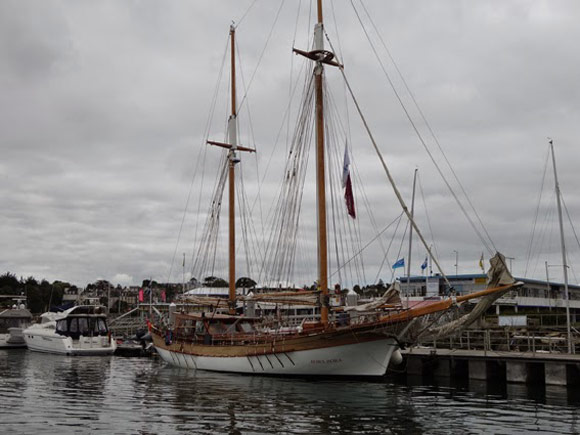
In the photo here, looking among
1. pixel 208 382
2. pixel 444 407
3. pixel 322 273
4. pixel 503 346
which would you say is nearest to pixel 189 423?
pixel 444 407

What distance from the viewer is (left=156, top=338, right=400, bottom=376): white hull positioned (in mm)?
31516

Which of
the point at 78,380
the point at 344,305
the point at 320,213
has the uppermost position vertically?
the point at 320,213

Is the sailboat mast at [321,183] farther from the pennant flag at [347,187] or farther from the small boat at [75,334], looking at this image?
the small boat at [75,334]

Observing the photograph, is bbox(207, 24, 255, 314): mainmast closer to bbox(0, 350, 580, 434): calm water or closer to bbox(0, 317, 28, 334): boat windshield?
bbox(0, 350, 580, 434): calm water

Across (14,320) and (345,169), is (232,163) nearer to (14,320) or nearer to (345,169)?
(345,169)

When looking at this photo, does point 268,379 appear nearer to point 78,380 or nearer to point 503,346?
point 78,380

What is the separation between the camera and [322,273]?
114ft

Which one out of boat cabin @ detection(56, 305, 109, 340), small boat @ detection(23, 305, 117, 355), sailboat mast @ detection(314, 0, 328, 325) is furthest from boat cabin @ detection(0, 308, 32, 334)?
sailboat mast @ detection(314, 0, 328, 325)

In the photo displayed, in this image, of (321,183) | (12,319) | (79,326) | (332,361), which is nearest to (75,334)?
(79,326)

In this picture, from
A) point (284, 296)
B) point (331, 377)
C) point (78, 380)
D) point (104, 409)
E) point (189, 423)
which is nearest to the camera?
point (189, 423)

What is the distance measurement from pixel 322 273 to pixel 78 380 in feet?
51.1

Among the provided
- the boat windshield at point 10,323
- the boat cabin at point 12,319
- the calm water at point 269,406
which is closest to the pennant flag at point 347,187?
the calm water at point 269,406

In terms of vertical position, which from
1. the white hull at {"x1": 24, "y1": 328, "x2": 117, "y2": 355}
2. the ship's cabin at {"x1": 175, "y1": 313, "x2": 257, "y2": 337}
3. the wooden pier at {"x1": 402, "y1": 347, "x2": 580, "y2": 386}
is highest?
the ship's cabin at {"x1": 175, "y1": 313, "x2": 257, "y2": 337}

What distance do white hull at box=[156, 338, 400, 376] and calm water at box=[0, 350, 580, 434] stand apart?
667mm
